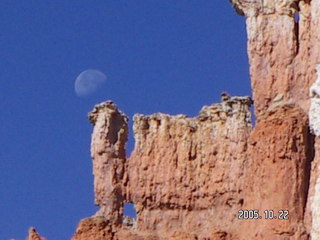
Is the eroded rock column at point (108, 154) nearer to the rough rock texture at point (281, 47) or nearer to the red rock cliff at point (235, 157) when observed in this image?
the red rock cliff at point (235, 157)

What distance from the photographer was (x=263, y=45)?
3052cm

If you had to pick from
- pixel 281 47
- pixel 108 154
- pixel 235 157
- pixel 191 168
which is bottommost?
pixel 235 157

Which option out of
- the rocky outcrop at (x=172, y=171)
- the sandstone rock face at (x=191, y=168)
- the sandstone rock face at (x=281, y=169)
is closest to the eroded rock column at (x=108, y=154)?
the rocky outcrop at (x=172, y=171)

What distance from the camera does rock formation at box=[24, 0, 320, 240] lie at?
92.5 ft

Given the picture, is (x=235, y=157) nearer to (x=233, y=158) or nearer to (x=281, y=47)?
(x=233, y=158)

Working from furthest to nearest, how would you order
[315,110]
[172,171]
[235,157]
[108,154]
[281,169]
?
[108,154], [172,171], [235,157], [281,169], [315,110]

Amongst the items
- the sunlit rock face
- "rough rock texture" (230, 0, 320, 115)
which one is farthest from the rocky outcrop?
the sunlit rock face

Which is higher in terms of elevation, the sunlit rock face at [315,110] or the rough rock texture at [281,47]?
the rough rock texture at [281,47]

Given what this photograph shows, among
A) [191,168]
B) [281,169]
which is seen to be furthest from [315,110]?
[191,168]

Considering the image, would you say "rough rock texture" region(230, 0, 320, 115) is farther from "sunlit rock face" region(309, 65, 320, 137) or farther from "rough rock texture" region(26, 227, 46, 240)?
"sunlit rock face" region(309, 65, 320, 137)

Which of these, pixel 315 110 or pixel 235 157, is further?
pixel 235 157

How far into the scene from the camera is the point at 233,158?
36188 millimetres

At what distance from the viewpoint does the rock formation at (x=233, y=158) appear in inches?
1110

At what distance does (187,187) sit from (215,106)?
8.51ft
